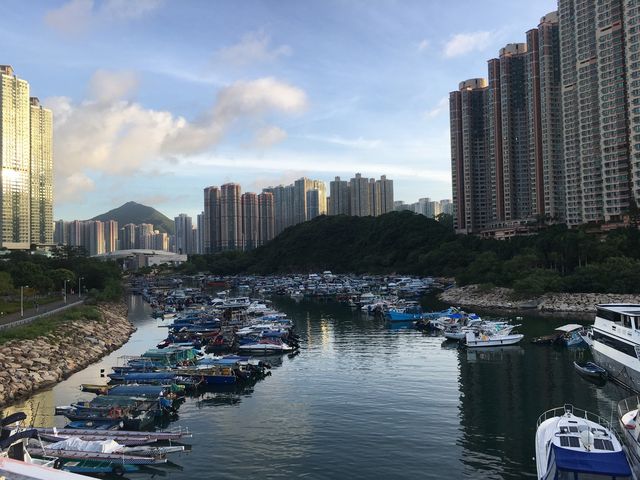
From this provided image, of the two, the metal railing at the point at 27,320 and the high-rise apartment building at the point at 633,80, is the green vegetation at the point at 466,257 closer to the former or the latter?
the high-rise apartment building at the point at 633,80

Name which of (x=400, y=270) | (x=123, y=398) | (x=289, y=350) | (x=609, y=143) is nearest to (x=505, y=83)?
(x=609, y=143)

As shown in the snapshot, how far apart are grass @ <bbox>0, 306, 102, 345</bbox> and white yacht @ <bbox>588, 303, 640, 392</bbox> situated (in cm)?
4499

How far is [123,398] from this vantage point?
3056 centimetres

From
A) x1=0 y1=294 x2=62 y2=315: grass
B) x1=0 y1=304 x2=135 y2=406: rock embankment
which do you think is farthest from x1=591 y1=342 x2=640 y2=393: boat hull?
x1=0 y1=294 x2=62 y2=315: grass

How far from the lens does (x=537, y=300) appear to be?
77312mm

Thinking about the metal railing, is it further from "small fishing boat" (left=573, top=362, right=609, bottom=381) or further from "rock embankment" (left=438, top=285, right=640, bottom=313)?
"rock embankment" (left=438, top=285, right=640, bottom=313)

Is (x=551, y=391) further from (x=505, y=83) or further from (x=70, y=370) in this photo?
(x=505, y=83)

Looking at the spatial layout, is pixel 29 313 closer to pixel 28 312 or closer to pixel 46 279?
pixel 28 312

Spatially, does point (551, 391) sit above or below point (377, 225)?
below

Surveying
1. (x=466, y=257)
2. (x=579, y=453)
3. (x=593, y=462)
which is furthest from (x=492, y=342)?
(x=466, y=257)

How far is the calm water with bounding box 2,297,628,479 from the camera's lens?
2286cm

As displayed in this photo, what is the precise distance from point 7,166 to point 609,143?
140964mm

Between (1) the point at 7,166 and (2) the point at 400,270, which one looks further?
(2) the point at 400,270

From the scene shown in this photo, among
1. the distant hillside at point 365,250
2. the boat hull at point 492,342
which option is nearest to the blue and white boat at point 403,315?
the boat hull at point 492,342
